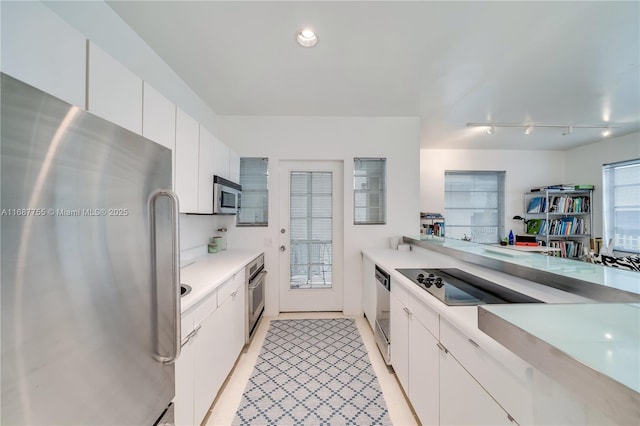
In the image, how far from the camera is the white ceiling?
152cm

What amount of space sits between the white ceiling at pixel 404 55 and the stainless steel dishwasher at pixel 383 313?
185 centimetres

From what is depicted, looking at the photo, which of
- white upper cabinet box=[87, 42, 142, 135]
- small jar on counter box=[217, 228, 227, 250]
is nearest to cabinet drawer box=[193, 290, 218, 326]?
white upper cabinet box=[87, 42, 142, 135]

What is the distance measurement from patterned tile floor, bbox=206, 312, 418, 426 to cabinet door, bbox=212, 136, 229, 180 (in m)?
1.76

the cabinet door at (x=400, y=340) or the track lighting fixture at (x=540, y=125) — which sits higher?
the track lighting fixture at (x=540, y=125)

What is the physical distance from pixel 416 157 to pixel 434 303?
2.40 meters

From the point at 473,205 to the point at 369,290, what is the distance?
3635 mm

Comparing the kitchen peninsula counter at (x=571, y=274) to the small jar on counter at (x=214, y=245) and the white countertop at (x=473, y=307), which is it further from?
the small jar on counter at (x=214, y=245)

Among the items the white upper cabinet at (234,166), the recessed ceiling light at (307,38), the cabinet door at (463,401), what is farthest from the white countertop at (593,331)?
the white upper cabinet at (234,166)

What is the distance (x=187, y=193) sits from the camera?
5.68 ft

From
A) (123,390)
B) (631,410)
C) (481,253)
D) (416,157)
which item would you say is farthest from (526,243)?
(123,390)

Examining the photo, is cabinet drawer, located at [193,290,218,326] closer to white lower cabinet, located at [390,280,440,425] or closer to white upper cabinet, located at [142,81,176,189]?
white upper cabinet, located at [142,81,176,189]

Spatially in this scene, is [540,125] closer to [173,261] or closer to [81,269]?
[173,261]

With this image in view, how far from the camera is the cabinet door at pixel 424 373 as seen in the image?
4.01 feet

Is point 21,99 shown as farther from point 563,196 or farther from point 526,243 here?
point 563,196
